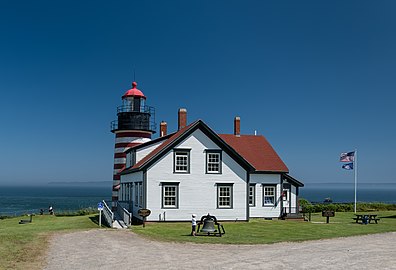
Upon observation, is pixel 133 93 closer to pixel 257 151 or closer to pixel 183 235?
pixel 257 151

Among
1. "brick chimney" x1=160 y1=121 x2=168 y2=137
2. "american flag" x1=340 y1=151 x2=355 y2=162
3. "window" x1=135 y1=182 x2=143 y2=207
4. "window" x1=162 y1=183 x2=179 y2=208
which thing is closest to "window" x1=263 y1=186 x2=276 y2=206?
"window" x1=162 y1=183 x2=179 y2=208

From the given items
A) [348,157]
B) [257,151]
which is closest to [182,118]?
[257,151]

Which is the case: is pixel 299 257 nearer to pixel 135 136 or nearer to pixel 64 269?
pixel 64 269

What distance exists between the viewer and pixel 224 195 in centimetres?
3177

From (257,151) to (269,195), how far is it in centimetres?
404

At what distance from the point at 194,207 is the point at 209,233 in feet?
24.4

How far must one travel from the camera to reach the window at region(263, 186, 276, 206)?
34562 millimetres

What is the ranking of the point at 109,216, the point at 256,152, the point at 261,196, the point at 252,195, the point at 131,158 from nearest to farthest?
the point at 109,216 → the point at 252,195 → the point at 261,196 → the point at 131,158 → the point at 256,152

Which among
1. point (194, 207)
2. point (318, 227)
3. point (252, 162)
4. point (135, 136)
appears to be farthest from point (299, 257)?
point (135, 136)

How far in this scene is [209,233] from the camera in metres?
23.5

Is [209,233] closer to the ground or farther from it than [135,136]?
closer to the ground

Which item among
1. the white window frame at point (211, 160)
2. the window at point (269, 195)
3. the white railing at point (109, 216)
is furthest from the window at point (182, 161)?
the window at point (269, 195)

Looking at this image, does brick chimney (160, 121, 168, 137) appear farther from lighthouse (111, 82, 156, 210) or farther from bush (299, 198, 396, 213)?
bush (299, 198, 396, 213)

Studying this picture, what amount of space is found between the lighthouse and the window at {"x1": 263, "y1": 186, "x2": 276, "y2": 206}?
440 inches
